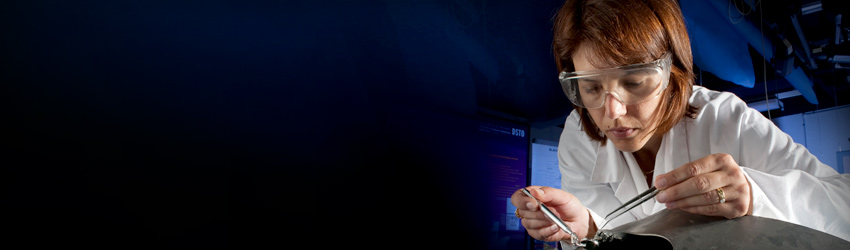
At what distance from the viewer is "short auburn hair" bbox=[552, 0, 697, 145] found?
34.4 inches

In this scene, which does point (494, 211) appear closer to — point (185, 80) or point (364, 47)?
point (364, 47)

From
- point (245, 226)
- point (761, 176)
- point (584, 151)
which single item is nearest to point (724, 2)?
point (584, 151)

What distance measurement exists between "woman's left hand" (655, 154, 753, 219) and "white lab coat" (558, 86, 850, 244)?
4 cm

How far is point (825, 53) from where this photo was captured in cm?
257

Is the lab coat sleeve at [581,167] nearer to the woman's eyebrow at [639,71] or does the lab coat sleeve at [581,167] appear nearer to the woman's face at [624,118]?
the woman's face at [624,118]

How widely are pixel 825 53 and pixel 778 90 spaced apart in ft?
1.05

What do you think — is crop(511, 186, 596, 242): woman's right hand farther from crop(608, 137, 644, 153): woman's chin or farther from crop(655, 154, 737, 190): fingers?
crop(655, 154, 737, 190): fingers

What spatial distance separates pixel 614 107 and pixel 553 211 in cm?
26

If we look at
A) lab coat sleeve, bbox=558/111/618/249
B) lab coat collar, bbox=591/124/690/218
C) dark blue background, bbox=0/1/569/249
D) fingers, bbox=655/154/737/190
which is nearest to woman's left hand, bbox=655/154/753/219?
fingers, bbox=655/154/737/190

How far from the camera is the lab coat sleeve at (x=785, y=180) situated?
736 millimetres

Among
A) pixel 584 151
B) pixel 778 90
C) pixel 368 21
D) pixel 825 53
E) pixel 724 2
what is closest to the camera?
pixel 584 151

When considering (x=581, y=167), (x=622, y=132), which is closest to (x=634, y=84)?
(x=622, y=132)

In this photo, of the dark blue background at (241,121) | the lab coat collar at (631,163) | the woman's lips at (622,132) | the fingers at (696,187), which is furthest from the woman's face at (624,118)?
the dark blue background at (241,121)

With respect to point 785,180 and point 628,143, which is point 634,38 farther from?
point 785,180
